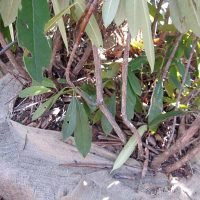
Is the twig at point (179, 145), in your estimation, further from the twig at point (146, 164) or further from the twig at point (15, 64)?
the twig at point (15, 64)

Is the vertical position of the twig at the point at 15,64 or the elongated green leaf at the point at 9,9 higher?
the elongated green leaf at the point at 9,9

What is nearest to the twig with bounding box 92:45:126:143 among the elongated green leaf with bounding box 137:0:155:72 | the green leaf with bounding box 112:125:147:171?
the green leaf with bounding box 112:125:147:171

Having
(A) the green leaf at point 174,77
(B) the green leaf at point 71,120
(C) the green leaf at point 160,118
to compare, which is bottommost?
(C) the green leaf at point 160,118

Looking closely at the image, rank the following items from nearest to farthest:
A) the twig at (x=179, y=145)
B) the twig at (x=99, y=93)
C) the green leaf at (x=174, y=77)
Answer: the twig at (x=99, y=93)
the twig at (x=179, y=145)
the green leaf at (x=174, y=77)

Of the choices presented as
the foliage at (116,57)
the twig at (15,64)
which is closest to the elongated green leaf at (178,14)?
the foliage at (116,57)

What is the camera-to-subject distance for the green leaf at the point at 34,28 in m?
0.58

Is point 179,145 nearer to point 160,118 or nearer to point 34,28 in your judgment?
point 160,118

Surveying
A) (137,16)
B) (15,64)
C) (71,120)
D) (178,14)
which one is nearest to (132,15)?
(137,16)

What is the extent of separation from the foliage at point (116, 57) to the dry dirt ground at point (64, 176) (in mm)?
43

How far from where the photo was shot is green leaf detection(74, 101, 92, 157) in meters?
0.83

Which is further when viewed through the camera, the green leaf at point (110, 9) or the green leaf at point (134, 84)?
the green leaf at point (134, 84)

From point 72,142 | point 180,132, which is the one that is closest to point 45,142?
point 72,142

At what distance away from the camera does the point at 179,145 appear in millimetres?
835

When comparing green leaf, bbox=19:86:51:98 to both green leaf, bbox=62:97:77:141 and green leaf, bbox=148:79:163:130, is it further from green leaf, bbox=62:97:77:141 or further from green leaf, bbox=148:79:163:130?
green leaf, bbox=148:79:163:130
